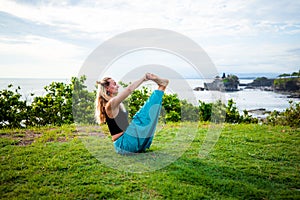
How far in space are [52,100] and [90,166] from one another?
160 inches

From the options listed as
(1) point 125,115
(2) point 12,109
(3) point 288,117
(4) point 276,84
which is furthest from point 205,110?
(4) point 276,84

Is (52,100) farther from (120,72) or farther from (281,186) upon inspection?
(281,186)

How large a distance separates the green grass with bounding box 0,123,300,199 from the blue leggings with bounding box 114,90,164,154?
0.23m

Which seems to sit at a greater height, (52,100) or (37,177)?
(52,100)

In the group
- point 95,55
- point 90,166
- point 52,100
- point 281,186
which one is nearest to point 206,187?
point 281,186

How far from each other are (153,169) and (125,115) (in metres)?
1.18

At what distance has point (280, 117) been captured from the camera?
800 centimetres

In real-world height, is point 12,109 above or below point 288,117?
above

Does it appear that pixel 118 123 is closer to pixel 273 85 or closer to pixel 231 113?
pixel 231 113

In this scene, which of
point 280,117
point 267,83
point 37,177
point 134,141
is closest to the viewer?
point 37,177

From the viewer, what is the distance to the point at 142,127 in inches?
171

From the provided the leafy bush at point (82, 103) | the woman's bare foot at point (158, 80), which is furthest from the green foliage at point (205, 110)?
the woman's bare foot at point (158, 80)

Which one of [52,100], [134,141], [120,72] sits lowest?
[134,141]

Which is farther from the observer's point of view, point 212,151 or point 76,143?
point 76,143
